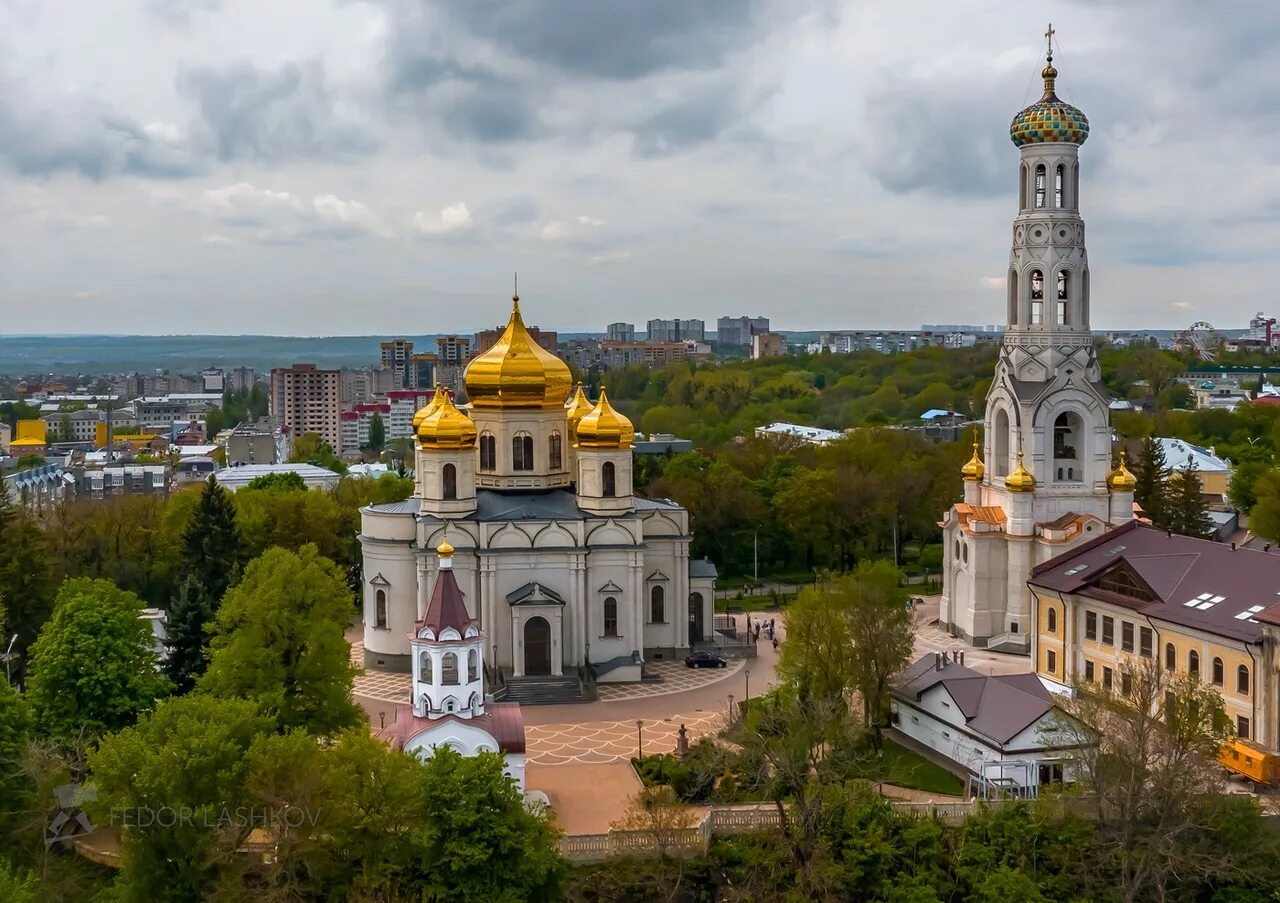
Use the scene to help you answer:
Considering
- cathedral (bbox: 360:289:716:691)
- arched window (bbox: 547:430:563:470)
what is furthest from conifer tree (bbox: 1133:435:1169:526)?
arched window (bbox: 547:430:563:470)

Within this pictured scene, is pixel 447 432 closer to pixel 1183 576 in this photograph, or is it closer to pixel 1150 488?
pixel 1183 576

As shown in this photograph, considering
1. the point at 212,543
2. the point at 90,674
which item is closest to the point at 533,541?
the point at 212,543

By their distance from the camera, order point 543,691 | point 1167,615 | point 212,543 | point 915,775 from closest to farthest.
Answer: point 915,775
point 1167,615
point 543,691
point 212,543

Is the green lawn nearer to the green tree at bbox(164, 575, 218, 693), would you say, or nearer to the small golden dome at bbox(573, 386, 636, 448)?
the small golden dome at bbox(573, 386, 636, 448)

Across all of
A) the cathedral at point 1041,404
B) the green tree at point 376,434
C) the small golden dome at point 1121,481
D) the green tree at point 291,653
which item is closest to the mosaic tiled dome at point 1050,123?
the cathedral at point 1041,404

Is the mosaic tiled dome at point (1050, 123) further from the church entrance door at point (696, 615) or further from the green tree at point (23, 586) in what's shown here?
the green tree at point (23, 586)

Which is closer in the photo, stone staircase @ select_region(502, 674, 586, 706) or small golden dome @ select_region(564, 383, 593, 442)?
stone staircase @ select_region(502, 674, 586, 706)

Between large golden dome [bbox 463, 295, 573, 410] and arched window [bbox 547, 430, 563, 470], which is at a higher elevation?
large golden dome [bbox 463, 295, 573, 410]
